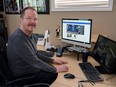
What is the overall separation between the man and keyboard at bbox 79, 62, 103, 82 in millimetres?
201

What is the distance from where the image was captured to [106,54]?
1662 mm

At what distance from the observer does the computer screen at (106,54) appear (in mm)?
1538

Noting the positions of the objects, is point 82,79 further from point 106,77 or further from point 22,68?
point 22,68

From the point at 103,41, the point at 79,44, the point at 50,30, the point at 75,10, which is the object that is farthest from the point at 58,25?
the point at 103,41

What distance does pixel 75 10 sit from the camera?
2.51m

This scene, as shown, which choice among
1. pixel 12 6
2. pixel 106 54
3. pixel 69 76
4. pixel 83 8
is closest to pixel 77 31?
pixel 83 8

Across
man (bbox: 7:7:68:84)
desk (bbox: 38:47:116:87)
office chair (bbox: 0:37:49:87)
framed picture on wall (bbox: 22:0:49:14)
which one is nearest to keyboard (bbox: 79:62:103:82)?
desk (bbox: 38:47:116:87)

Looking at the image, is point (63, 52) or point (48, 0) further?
point (48, 0)

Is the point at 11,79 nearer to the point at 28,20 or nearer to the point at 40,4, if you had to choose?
the point at 28,20

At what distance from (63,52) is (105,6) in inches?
33.9

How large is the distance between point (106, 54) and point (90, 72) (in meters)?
0.24

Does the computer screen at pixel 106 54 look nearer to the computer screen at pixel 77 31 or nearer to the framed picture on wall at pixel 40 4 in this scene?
the computer screen at pixel 77 31

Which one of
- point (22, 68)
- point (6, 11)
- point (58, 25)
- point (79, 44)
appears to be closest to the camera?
point (22, 68)

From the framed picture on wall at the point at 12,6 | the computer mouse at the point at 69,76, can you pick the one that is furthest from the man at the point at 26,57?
the framed picture on wall at the point at 12,6
